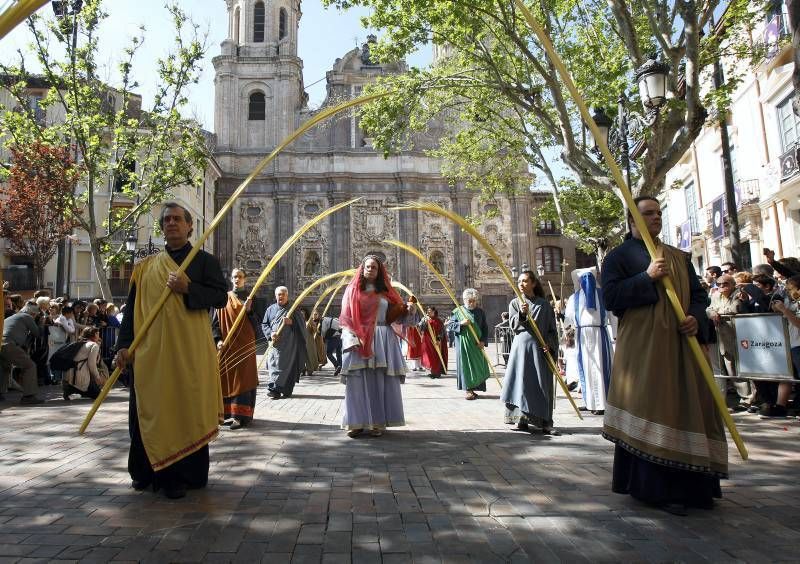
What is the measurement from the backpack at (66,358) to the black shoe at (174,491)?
22.8 ft

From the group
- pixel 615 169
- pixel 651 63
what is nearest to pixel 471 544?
pixel 615 169

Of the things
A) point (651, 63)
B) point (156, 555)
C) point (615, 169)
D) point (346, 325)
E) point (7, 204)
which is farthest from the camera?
point (7, 204)

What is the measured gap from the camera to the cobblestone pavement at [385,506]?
112 inches

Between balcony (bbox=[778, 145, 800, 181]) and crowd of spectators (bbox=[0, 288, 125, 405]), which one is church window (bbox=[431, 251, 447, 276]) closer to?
balcony (bbox=[778, 145, 800, 181])

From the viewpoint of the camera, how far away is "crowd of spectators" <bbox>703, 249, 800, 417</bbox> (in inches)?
271

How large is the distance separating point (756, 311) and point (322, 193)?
31.8 m

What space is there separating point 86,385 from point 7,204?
18.8 meters

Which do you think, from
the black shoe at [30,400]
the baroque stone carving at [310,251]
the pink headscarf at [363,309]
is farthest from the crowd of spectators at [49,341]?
the baroque stone carving at [310,251]

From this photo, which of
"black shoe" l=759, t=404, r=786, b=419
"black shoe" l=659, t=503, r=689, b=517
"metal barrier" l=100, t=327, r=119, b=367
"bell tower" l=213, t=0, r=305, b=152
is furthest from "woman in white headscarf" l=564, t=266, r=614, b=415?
"bell tower" l=213, t=0, r=305, b=152

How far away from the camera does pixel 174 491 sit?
3795 millimetres

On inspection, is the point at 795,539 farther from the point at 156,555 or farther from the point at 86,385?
the point at 86,385

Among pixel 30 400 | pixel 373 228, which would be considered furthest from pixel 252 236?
pixel 30 400

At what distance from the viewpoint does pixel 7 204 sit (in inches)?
925

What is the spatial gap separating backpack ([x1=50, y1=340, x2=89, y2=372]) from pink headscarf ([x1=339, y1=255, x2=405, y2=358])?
585 cm
